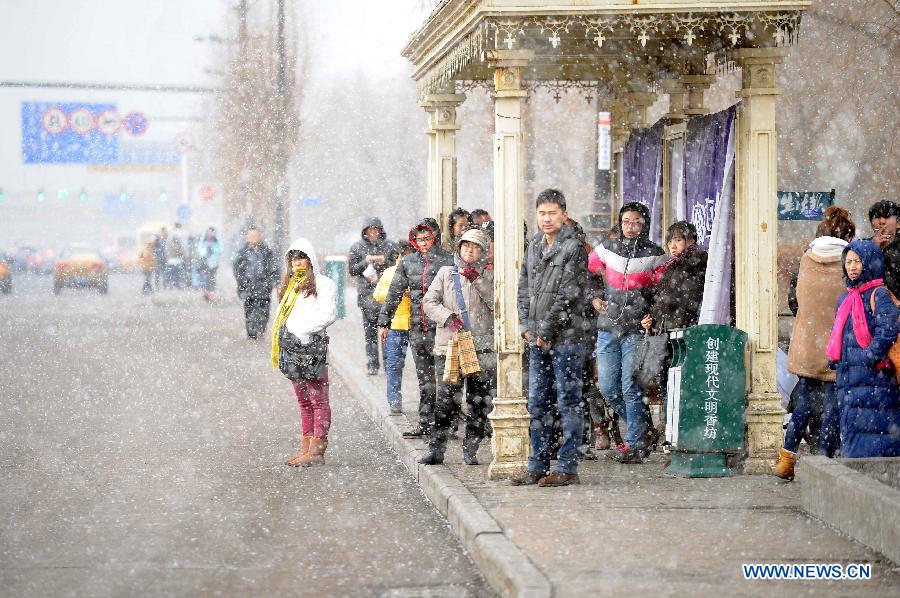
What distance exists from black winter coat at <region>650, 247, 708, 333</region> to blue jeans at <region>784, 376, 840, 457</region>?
1.17m

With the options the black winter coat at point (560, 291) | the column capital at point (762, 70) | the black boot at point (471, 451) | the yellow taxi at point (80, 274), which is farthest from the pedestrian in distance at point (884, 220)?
the yellow taxi at point (80, 274)

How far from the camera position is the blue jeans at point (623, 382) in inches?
406

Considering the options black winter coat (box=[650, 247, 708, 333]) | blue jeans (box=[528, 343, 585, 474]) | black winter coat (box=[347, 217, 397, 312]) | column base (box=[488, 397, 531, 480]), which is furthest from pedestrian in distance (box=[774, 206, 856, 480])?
black winter coat (box=[347, 217, 397, 312])

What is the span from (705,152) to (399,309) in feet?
11.6

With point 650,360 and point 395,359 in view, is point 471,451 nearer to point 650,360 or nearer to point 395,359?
point 650,360

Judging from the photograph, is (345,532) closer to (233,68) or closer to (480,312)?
(480,312)

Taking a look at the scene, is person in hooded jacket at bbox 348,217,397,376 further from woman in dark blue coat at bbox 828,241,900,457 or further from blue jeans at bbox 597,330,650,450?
woman in dark blue coat at bbox 828,241,900,457

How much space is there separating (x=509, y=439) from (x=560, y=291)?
127 centimetres

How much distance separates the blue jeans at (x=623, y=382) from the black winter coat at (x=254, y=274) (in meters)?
13.1

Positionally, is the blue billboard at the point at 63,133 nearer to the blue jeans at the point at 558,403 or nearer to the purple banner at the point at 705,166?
the purple banner at the point at 705,166

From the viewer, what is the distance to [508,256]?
1001 centimetres

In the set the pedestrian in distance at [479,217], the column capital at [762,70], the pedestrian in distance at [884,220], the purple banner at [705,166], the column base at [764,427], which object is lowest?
the column base at [764,427]

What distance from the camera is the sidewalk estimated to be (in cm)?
663

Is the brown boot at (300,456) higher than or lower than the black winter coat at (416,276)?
lower
